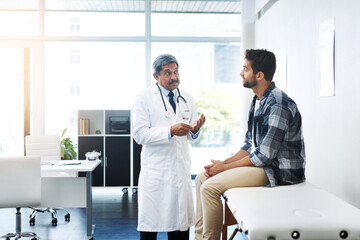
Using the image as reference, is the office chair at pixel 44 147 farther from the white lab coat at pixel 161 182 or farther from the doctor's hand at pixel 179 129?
the doctor's hand at pixel 179 129

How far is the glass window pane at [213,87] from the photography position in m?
6.70

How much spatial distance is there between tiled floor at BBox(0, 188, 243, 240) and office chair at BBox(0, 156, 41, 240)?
59cm

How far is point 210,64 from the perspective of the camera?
6.77 meters

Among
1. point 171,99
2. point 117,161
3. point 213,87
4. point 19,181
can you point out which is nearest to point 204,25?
point 213,87

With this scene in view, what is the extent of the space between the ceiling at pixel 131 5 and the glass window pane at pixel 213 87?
0.59m

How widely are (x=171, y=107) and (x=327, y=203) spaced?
48.5 inches

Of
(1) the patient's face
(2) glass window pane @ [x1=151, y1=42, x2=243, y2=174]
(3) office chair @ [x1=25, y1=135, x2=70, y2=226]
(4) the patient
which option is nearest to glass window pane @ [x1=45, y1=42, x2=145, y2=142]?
(2) glass window pane @ [x1=151, y1=42, x2=243, y2=174]

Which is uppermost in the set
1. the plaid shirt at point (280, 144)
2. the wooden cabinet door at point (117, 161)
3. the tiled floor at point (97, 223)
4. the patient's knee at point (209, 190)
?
the plaid shirt at point (280, 144)

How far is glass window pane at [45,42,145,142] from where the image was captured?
6.58 meters

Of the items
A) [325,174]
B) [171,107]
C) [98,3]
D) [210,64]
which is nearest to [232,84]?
[210,64]

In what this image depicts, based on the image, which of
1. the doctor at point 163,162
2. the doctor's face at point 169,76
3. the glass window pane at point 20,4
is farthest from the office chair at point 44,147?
the glass window pane at point 20,4

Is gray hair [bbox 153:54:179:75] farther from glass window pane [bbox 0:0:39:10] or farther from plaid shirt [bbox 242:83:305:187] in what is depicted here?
glass window pane [bbox 0:0:39:10]

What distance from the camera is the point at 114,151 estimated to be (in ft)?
19.5

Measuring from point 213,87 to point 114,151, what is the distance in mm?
2086
